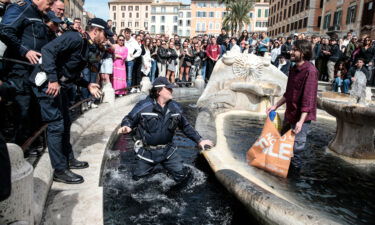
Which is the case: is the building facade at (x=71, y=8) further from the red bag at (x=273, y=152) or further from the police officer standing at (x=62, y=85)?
the red bag at (x=273, y=152)

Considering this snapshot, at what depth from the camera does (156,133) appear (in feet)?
12.3

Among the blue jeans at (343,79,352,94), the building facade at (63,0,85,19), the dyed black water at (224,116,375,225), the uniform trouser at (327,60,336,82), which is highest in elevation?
the building facade at (63,0,85,19)

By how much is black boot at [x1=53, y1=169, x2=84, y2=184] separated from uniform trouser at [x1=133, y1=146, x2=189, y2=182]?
0.84 meters

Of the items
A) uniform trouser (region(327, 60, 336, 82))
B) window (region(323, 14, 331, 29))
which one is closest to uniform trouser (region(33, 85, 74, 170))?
uniform trouser (region(327, 60, 336, 82))

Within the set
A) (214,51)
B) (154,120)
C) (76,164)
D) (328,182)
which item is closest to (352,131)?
(328,182)

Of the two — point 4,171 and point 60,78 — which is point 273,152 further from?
point 4,171

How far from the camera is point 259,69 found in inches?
291

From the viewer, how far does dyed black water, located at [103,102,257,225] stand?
10.2 ft

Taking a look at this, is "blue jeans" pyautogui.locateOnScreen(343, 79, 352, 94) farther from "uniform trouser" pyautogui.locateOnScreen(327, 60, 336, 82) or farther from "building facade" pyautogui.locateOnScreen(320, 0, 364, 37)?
"building facade" pyautogui.locateOnScreen(320, 0, 364, 37)

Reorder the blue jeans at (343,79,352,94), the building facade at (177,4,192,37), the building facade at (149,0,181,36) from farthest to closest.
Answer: the building facade at (149,0,181,36), the building facade at (177,4,192,37), the blue jeans at (343,79,352,94)

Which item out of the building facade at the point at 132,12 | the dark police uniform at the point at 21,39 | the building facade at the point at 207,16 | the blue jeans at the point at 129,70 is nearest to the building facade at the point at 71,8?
the building facade at the point at 207,16

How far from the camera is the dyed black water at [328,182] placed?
3037mm

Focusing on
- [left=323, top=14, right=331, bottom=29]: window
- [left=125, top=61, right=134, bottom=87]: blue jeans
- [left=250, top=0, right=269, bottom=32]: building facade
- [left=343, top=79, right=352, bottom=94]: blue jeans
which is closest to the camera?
[left=125, top=61, right=134, bottom=87]: blue jeans

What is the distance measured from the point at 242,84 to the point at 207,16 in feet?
265
